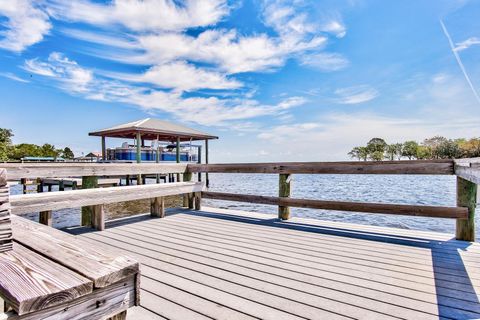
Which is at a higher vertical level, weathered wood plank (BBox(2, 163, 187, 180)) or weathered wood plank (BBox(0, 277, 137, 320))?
weathered wood plank (BBox(2, 163, 187, 180))

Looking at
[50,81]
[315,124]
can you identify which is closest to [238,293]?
[50,81]

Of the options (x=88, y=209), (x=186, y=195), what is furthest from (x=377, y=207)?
(x=88, y=209)

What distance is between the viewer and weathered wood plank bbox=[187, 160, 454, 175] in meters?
3.44

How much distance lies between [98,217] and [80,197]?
1.89 ft

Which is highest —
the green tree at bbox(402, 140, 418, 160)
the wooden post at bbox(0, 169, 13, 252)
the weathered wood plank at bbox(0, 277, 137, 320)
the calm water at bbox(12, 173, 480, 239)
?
the green tree at bbox(402, 140, 418, 160)

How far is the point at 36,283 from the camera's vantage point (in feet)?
2.75

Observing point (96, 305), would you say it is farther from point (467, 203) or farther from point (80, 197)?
point (467, 203)

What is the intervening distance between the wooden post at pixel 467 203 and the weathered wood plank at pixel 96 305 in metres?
3.90

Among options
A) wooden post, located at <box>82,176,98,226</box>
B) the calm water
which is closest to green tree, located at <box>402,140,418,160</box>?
the calm water

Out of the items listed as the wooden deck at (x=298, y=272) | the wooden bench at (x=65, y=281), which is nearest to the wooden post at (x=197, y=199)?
the wooden deck at (x=298, y=272)

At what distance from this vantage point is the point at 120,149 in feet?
57.1

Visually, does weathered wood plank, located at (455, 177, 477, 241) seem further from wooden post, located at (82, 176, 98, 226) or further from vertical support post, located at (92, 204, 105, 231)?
wooden post, located at (82, 176, 98, 226)

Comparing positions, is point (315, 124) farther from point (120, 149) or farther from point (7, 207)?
point (7, 207)

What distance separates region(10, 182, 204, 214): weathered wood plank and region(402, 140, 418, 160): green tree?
102m
